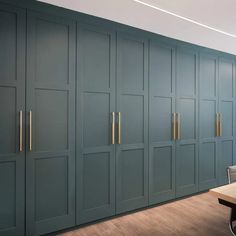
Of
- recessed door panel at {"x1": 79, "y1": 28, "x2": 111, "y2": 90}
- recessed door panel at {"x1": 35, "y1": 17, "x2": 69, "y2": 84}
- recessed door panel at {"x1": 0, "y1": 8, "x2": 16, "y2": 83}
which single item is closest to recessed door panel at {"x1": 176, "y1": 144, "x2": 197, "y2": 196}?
recessed door panel at {"x1": 79, "y1": 28, "x2": 111, "y2": 90}

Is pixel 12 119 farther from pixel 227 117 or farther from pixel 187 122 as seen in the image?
pixel 227 117

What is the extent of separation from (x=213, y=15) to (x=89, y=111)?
1.88 metres

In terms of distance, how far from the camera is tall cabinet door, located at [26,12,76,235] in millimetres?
2184

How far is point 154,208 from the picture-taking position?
298 cm

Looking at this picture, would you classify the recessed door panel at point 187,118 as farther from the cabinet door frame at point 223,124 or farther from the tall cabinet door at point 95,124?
the tall cabinet door at point 95,124

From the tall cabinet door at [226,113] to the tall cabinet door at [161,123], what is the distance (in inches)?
45.9

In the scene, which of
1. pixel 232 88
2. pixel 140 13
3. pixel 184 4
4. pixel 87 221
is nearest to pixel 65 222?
pixel 87 221

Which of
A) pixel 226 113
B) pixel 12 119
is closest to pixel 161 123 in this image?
pixel 226 113

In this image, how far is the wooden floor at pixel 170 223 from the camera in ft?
7.75

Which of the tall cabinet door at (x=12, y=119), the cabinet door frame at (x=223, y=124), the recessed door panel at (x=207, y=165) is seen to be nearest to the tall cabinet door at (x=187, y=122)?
the recessed door panel at (x=207, y=165)

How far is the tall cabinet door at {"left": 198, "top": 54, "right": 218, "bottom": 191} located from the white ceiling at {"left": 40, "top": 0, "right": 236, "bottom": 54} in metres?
0.57

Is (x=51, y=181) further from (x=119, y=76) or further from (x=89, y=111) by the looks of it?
(x=119, y=76)

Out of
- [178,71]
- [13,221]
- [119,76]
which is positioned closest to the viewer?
[13,221]

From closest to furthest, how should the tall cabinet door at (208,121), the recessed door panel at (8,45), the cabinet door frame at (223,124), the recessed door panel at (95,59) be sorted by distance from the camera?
the recessed door panel at (8,45), the recessed door panel at (95,59), the tall cabinet door at (208,121), the cabinet door frame at (223,124)
